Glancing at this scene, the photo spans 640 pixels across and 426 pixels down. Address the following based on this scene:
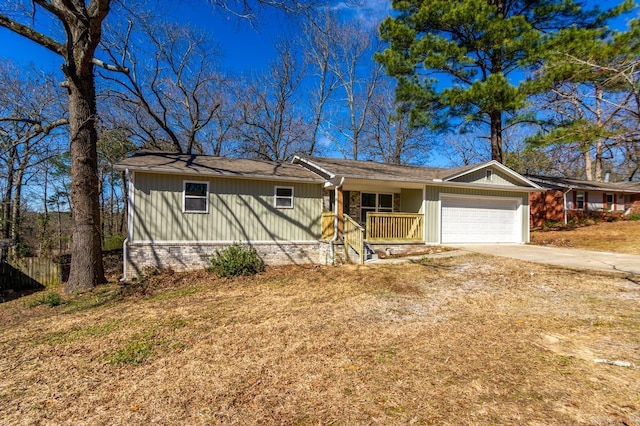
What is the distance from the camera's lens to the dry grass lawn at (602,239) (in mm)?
12672

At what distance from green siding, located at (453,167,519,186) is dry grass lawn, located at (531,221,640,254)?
3.19m

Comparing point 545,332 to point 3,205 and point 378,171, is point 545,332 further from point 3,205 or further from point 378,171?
point 3,205

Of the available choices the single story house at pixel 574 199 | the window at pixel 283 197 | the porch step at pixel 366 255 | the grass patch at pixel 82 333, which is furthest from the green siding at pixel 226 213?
the single story house at pixel 574 199

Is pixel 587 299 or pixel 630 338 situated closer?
pixel 630 338

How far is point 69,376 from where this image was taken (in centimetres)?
375

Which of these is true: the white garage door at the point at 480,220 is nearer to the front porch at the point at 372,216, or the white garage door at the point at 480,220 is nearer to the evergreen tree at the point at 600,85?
the front porch at the point at 372,216

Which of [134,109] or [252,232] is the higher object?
[134,109]

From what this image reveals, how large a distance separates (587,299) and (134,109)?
20.7 meters

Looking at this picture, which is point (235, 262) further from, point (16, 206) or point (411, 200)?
point (16, 206)

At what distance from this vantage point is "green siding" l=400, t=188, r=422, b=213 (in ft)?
42.6

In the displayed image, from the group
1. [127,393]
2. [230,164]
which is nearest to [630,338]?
[127,393]

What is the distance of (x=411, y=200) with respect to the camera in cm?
1349

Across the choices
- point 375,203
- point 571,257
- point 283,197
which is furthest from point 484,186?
point 283,197

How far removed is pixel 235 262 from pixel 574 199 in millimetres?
23038
